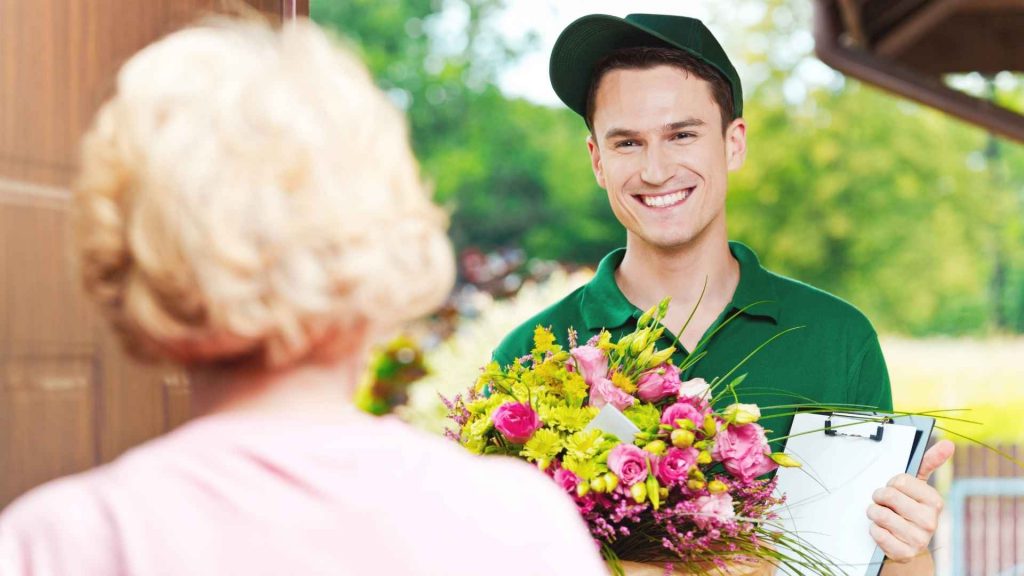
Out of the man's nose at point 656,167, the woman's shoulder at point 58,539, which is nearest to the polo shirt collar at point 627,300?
the man's nose at point 656,167

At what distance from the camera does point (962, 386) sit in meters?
16.4

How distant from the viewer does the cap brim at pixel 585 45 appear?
7.68 feet

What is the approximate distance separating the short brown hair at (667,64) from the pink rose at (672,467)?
3.14 ft

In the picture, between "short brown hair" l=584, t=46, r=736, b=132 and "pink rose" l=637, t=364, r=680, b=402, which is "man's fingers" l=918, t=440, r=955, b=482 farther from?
"short brown hair" l=584, t=46, r=736, b=132

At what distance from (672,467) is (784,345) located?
0.76m

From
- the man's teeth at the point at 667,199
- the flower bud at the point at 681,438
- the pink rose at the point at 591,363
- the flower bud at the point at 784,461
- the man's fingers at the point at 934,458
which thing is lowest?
the man's fingers at the point at 934,458

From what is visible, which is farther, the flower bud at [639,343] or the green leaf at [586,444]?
the flower bud at [639,343]

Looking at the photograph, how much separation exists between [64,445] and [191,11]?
641 millimetres

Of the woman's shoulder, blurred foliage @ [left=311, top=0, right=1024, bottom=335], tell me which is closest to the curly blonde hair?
the woman's shoulder

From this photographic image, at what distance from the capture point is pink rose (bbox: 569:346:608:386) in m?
1.83

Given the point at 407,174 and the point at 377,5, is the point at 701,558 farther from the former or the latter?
the point at 377,5

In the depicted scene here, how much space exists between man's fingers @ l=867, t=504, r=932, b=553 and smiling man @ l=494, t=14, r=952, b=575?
33 cm

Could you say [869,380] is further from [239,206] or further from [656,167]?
[239,206]

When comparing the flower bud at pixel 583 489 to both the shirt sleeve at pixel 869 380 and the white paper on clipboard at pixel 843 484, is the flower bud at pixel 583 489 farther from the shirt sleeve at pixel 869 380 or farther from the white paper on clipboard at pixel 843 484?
the shirt sleeve at pixel 869 380
